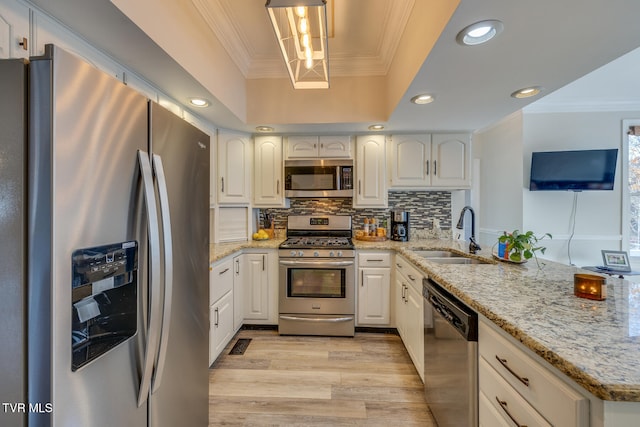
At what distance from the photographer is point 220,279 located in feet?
7.66

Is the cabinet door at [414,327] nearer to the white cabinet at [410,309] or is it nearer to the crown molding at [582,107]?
the white cabinet at [410,309]

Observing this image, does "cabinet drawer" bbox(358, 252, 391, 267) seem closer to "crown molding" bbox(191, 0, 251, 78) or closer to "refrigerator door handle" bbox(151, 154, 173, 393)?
"refrigerator door handle" bbox(151, 154, 173, 393)

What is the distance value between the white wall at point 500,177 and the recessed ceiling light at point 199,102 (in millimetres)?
4289

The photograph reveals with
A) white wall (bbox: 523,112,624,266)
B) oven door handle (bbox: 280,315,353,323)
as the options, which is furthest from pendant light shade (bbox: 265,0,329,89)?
white wall (bbox: 523,112,624,266)

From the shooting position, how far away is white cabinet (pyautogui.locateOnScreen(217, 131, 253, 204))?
9.61 feet

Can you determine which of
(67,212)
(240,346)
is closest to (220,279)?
(240,346)

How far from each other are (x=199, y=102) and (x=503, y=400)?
263cm

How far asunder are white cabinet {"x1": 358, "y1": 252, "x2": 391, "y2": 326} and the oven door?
5.0 inches

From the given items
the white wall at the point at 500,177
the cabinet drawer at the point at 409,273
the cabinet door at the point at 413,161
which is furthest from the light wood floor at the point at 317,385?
the white wall at the point at 500,177

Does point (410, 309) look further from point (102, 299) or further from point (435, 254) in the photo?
point (102, 299)

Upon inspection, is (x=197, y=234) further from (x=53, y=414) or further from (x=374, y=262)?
(x=374, y=262)

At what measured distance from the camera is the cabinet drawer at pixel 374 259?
9.24 ft

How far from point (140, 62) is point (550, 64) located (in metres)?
2.45

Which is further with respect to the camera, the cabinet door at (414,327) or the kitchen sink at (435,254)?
the kitchen sink at (435,254)
